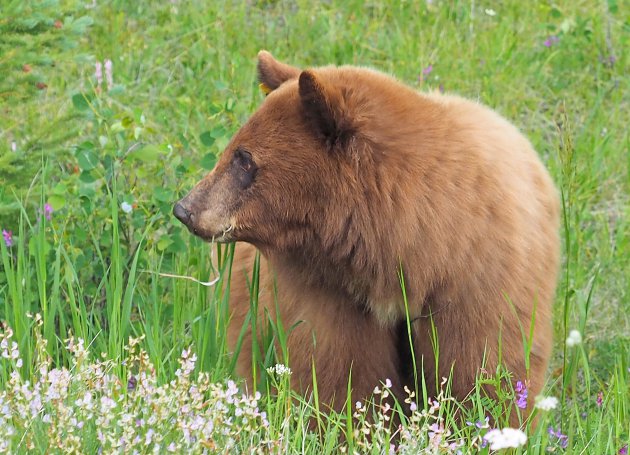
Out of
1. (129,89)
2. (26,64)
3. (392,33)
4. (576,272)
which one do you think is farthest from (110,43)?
(576,272)

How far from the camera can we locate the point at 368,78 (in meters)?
3.38

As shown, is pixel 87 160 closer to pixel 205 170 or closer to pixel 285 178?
pixel 205 170

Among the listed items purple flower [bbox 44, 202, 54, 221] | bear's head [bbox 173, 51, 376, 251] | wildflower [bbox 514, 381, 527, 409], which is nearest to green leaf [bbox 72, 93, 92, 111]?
purple flower [bbox 44, 202, 54, 221]

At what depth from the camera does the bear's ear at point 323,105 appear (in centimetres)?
314

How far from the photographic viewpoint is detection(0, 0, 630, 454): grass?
325cm

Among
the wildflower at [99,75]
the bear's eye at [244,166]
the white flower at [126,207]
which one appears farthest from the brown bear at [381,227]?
the wildflower at [99,75]

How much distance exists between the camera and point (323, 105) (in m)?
3.18

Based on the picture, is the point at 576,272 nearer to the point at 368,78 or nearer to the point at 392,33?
the point at 368,78

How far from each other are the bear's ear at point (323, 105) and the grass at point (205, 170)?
0.67 m

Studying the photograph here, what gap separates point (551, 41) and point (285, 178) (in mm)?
3992

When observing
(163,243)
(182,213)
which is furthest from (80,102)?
(182,213)

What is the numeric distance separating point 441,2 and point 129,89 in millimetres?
2303

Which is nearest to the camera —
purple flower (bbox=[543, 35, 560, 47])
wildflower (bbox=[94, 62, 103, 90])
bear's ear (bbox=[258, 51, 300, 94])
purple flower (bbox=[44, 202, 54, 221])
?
bear's ear (bbox=[258, 51, 300, 94])

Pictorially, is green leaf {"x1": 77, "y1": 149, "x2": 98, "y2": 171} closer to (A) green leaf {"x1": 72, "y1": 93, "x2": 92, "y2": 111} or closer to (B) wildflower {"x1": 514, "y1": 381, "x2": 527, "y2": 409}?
(A) green leaf {"x1": 72, "y1": 93, "x2": 92, "y2": 111}
